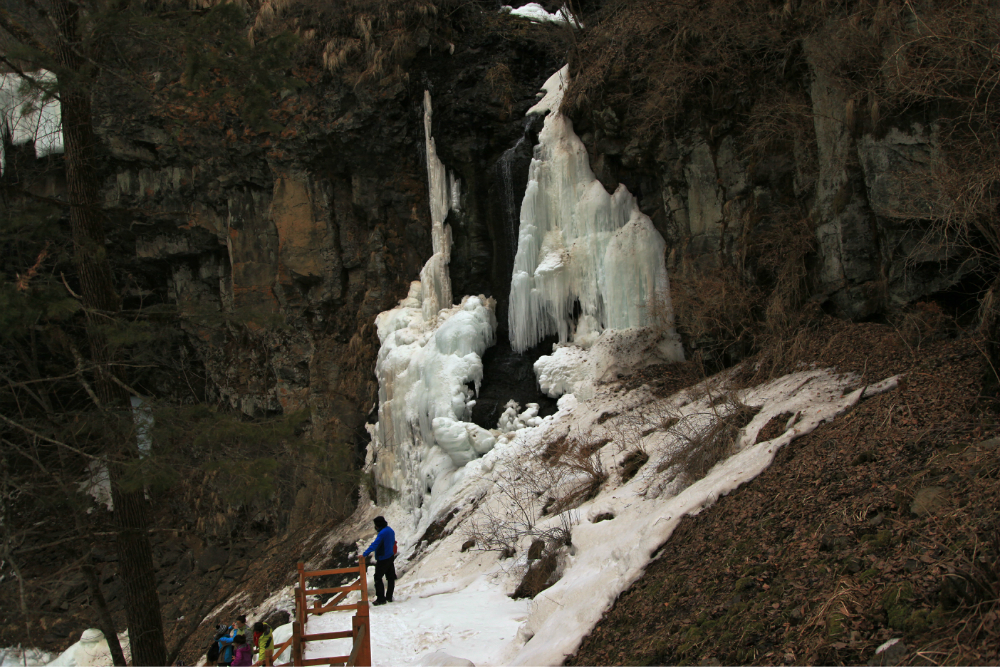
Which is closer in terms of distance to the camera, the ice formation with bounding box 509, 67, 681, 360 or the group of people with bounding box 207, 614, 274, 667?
the group of people with bounding box 207, 614, 274, 667

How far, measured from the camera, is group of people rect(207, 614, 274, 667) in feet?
23.6

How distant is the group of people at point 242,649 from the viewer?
23.6 feet

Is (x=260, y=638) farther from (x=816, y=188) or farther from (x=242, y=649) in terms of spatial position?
(x=816, y=188)

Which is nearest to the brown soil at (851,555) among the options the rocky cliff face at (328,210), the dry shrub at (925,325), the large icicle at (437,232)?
the dry shrub at (925,325)

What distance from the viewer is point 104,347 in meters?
7.14

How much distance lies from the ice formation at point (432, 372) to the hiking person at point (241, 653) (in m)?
5.37

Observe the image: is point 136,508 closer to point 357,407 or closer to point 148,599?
point 148,599

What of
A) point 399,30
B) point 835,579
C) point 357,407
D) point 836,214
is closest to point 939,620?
point 835,579

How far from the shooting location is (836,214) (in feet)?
29.6

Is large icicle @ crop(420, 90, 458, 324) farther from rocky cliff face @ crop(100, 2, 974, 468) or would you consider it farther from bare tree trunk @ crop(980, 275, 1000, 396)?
bare tree trunk @ crop(980, 275, 1000, 396)

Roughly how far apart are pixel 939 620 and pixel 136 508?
690 centimetres

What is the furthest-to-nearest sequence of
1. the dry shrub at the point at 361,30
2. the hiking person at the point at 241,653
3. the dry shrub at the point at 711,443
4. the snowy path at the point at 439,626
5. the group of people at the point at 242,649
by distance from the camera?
the dry shrub at the point at 361,30, the hiking person at the point at 241,653, the dry shrub at the point at 711,443, the group of people at the point at 242,649, the snowy path at the point at 439,626

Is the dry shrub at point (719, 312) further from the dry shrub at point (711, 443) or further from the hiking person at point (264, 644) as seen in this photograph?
the hiking person at point (264, 644)

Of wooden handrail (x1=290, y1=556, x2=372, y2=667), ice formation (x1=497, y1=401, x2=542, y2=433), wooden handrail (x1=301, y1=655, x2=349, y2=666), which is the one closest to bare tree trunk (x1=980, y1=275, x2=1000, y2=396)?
wooden handrail (x1=290, y1=556, x2=372, y2=667)
